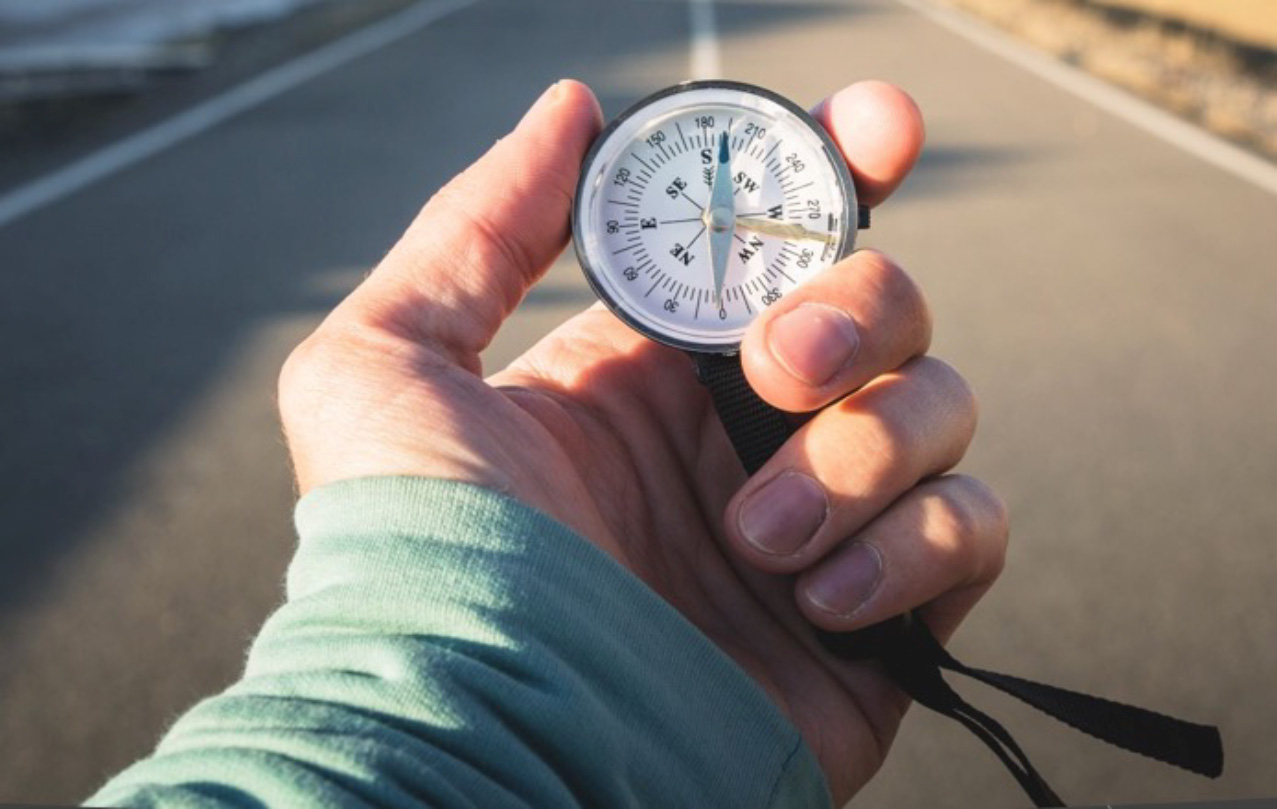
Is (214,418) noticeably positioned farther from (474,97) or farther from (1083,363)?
(474,97)

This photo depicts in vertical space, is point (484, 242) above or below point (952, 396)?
above

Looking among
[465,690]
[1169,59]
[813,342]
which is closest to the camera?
[465,690]

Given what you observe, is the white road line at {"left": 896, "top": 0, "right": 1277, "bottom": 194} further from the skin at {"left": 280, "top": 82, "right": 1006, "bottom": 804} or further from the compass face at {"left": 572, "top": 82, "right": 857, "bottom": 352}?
the skin at {"left": 280, "top": 82, "right": 1006, "bottom": 804}

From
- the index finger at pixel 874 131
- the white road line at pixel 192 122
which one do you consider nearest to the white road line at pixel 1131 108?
the white road line at pixel 192 122

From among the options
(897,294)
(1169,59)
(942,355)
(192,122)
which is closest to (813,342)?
(897,294)

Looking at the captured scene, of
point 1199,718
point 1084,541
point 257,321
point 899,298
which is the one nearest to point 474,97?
point 257,321

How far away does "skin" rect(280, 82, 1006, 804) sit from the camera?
1827 millimetres

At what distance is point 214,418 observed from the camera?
4.80 meters

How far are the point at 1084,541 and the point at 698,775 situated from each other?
264 cm

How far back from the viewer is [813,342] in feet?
5.90

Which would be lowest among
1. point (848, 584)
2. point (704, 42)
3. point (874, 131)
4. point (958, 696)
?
point (704, 42)

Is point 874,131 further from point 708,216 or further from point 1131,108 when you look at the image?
point 1131,108

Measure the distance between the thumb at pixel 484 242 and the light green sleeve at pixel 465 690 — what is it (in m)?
0.37

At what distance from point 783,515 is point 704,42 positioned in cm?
1363
